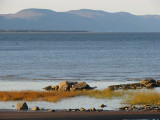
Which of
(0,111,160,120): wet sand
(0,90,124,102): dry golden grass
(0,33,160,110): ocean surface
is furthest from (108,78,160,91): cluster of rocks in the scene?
(0,111,160,120): wet sand

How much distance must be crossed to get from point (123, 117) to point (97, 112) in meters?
1.60

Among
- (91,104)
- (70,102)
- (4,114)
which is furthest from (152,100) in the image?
(4,114)

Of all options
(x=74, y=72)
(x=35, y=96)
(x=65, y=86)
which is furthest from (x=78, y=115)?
(x=74, y=72)

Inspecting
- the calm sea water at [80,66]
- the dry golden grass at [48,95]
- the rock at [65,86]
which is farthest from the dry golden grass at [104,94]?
the calm sea water at [80,66]

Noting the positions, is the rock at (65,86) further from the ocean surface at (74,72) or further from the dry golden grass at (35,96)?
the ocean surface at (74,72)

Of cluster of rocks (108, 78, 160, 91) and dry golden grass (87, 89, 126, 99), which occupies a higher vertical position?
cluster of rocks (108, 78, 160, 91)

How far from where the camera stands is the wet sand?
15736mm

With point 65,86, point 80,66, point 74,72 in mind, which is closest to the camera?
point 65,86

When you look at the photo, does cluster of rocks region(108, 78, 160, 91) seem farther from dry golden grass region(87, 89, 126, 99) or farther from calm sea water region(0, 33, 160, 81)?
calm sea water region(0, 33, 160, 81)

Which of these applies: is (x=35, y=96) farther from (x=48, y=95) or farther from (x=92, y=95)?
(x=92, y=95)

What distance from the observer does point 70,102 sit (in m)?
21.5

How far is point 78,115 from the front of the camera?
16.4m

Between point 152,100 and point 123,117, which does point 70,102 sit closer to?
point 152,100

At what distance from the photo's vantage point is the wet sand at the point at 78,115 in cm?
1574
